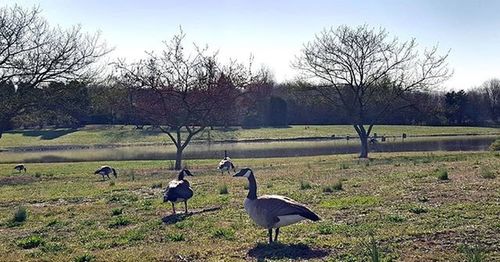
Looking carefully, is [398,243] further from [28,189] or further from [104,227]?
[28,189]

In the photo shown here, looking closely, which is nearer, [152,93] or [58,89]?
[58,89]

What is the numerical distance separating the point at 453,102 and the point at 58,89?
87.3 meters

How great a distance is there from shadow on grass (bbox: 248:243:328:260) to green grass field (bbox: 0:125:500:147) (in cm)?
6135

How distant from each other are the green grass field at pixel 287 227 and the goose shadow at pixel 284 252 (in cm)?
2

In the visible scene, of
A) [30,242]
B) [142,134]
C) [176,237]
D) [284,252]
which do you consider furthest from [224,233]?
[142,134]

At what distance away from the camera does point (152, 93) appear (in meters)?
35.8

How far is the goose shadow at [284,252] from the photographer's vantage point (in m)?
8.49

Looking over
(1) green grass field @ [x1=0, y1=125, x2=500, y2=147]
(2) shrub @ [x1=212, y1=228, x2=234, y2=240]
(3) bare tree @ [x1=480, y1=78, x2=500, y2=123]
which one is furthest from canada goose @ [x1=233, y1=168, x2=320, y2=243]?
(3) bare tree @ [x1=480, y1=78, x2=500, y2=123]

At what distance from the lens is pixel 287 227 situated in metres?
10.9

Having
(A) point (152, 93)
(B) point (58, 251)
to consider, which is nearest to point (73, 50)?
(A) point (152, 93)

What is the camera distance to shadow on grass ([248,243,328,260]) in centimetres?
849

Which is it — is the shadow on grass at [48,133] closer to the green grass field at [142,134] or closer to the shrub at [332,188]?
the green grass field at [142,134]

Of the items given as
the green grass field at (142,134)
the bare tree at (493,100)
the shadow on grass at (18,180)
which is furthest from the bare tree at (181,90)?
the bare tree at (493,100)

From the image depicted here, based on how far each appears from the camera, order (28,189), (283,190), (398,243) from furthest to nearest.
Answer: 1. (28,189)
2. (283,190)
3. (398,243)
